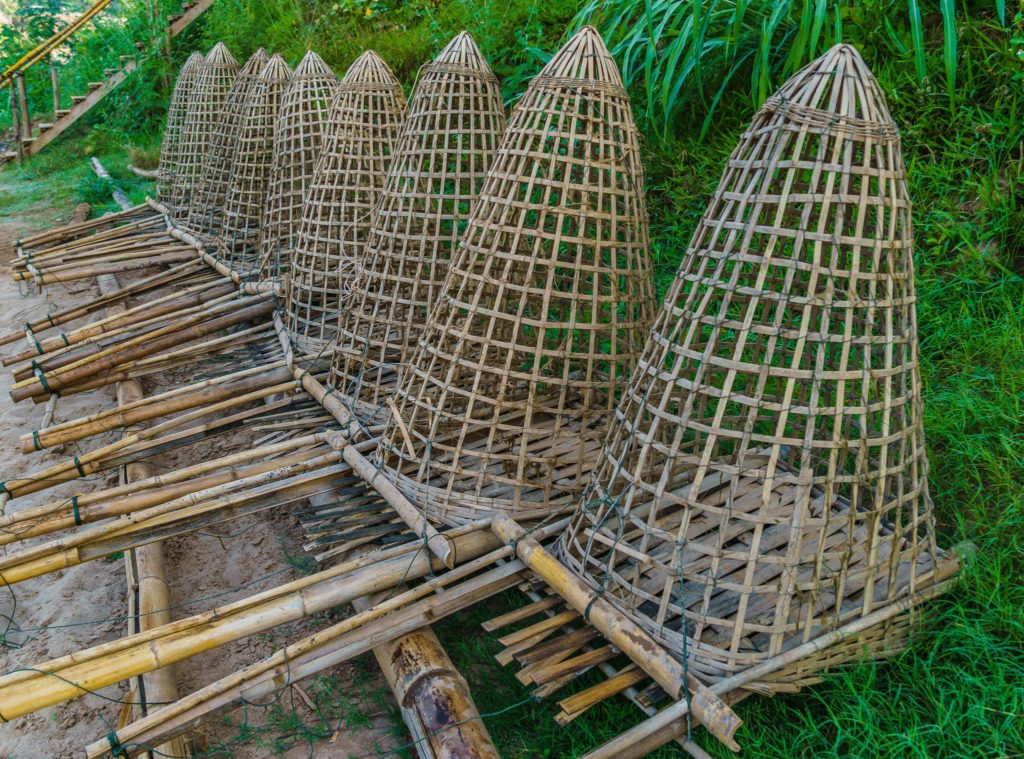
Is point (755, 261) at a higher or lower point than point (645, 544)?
higher

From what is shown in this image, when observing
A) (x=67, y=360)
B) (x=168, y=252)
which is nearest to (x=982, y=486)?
(x=67, y=360)

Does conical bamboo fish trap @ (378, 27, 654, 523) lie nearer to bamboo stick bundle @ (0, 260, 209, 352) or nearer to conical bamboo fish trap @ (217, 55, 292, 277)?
bamboo stick bundle @ (0, 260, 209, 352)

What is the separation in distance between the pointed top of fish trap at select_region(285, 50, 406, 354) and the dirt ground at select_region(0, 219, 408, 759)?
0.95 metres

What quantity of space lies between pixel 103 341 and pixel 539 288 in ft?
9.03

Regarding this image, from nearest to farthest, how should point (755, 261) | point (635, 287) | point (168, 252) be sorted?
point (755, 261), point (635, 287), point (168, 252)

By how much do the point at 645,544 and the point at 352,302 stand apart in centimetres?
212

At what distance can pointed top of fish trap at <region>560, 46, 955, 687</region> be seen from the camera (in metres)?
1.92

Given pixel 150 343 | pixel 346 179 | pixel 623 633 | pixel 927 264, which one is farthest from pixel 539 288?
pixel 150 343

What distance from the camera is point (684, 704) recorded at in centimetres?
189

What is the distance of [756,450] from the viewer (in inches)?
80.5

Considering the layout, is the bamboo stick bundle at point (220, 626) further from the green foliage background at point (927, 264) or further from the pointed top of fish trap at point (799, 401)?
the pointed top of fish trap at point (799, 401)

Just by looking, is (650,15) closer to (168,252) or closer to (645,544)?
(645,544)

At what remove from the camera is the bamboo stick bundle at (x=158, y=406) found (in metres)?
3.37

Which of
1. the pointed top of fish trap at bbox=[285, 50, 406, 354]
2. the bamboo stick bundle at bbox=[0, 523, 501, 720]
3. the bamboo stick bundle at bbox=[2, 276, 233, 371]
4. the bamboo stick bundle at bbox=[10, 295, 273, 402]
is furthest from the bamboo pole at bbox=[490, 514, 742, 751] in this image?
the bamboo stick bundle at bbox=[2, 276, 233, 371]
